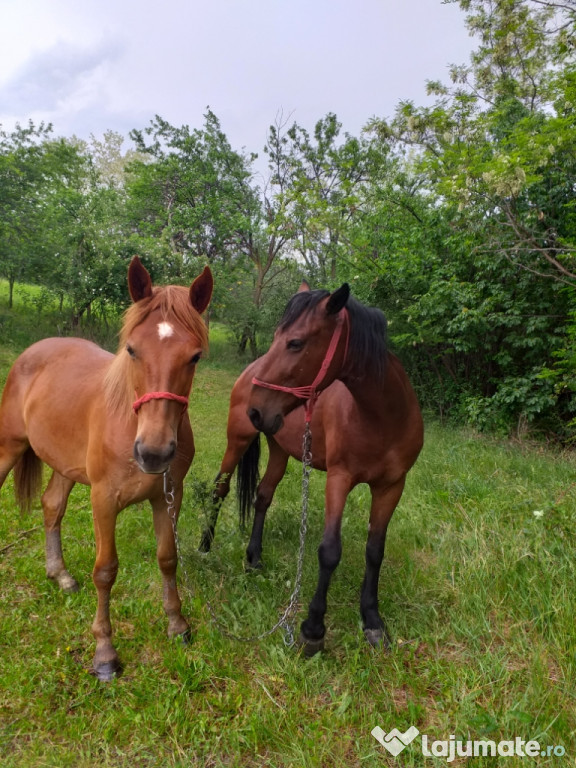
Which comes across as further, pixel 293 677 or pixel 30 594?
pixel 30 594

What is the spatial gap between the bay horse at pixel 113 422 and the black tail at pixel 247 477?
5.07ft

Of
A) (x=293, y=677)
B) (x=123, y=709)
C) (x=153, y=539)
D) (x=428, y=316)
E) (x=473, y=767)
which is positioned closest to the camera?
(x=473, y=767)

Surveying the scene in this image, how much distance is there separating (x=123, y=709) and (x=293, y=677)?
2.83 ft

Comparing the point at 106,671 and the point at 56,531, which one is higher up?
the point at 56,531

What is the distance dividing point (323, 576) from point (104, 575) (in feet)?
4.11

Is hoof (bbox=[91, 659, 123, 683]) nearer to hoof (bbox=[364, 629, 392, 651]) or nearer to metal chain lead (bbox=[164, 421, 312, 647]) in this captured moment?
metal chain lead (bbox=[164, 421, 312, 647])

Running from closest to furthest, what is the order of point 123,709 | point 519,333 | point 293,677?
point 123,709 < point 293,677 < point 519,333

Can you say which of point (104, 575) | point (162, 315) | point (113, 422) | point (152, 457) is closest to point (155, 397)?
point (152, 457)

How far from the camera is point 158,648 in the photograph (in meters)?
2.49

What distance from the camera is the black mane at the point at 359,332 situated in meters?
2.28

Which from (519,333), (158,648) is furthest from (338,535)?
(519,333)

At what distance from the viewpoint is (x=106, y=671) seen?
2.27 metres

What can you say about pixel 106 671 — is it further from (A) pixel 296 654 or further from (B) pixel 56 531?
(B) pixel 56 531

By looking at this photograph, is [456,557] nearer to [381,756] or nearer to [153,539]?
[381,756]
